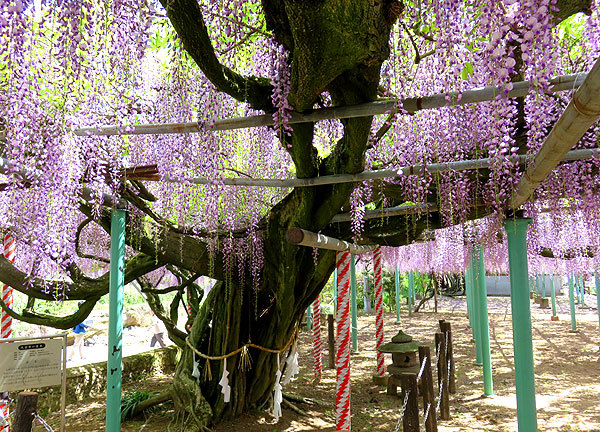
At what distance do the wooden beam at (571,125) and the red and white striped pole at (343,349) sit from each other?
69.5 inches

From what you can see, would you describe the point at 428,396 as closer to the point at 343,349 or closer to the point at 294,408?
the point at 343,349

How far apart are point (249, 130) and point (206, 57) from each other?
2.02m

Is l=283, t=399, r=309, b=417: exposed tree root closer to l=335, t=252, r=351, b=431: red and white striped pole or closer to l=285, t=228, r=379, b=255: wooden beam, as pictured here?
l=335, t=252, r=351, b=431: red and white striped pole

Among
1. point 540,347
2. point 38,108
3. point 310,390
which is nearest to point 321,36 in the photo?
point 38,108

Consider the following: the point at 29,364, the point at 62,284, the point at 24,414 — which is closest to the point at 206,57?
the point at 24,414

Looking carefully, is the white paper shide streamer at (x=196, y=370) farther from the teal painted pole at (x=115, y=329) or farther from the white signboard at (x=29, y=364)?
the white signboard at (x=29, y=364)

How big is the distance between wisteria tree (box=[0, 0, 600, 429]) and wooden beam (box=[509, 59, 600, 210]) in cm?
14

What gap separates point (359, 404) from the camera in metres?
5.38

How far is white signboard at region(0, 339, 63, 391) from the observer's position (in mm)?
3086

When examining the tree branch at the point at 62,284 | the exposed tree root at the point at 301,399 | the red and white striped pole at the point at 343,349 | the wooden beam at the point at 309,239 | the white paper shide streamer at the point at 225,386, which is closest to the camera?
the wooden beam at the point at 309,239

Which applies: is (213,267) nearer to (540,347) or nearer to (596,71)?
(596,71)

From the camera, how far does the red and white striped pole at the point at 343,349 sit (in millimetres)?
3783

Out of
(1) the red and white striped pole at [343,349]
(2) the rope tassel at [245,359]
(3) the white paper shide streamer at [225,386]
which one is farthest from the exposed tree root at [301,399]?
(1) the red and white striped pole at [343,349]

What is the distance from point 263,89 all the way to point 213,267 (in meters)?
2.43
